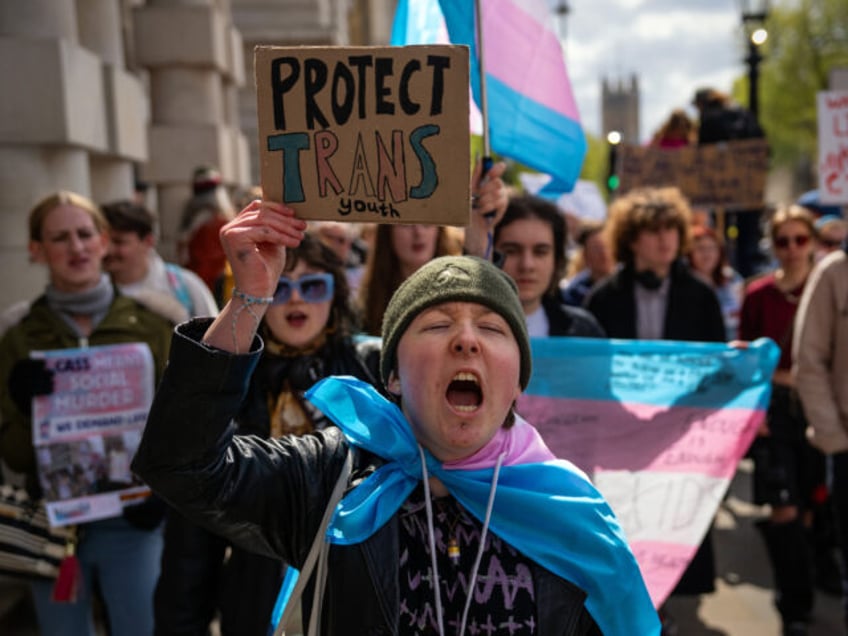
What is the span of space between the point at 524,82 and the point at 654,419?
1.35 meters

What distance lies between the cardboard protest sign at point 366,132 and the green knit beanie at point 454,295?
104mm

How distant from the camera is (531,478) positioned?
1711 millimetres

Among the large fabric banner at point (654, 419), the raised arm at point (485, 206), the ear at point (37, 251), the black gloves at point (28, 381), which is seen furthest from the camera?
the ear at point (37, 251)

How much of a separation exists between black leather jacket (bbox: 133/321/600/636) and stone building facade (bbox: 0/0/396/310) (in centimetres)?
409

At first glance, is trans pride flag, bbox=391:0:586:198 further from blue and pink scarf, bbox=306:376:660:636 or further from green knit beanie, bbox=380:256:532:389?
blue and pink scarf, bbox=306:376:660:636

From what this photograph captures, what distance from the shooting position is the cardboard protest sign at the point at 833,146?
14.9ft

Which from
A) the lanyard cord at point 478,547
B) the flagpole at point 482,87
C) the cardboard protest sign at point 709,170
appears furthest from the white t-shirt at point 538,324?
the cardboard protest sign at point 709,170

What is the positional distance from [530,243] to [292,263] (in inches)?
45.4

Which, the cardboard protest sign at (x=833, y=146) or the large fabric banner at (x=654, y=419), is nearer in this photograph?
the large fabric banner at (x=654, y=419)

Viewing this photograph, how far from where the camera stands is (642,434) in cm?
315

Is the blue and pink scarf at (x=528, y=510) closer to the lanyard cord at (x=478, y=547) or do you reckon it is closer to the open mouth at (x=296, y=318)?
the lanyard cord at (x=478, y=547)

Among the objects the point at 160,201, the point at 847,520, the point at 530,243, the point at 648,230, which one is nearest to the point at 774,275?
the point at 648,230

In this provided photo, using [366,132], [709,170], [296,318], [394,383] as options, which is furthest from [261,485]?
[709,170]

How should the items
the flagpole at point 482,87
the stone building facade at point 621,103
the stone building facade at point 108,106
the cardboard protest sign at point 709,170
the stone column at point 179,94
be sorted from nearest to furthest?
the flagpole at point 482,87
the stone building facade at point 108,106
the cardboard protest sign at point 709,170
the stone column at point 179,94
the stone building facade at point 621,103
